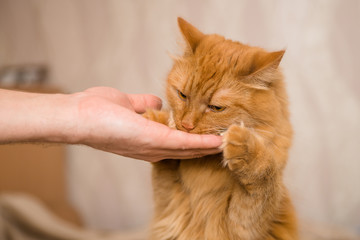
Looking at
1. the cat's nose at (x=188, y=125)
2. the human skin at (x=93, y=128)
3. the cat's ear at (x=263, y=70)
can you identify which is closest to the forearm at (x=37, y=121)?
the human skin at (x=93, y=128)

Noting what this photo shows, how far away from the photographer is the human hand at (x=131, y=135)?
1.07 meters

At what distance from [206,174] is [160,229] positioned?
354 mm

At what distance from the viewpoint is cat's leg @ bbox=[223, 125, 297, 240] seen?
99 centimetres

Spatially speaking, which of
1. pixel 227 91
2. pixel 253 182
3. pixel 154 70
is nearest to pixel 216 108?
pixel 227 91

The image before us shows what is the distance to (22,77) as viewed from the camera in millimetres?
2814

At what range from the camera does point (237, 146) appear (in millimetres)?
982

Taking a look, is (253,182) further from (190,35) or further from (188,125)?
(190,35)

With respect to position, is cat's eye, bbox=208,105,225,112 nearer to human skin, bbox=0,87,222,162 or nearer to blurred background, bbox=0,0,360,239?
human skin, bbox=0,87,222,162

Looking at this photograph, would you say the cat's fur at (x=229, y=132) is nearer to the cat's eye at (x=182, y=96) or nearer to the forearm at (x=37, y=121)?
the cat's eye at (x=182, y=96)

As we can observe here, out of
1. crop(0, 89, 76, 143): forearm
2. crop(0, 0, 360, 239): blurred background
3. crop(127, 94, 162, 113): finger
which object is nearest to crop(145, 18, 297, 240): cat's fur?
crop(127, 94, 162, 113): finger

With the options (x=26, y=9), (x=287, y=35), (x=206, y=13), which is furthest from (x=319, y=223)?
(x=26, y=9)

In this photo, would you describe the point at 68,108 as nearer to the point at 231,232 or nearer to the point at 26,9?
the point at 231,232

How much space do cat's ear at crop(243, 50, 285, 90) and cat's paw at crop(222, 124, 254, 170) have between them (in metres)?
0.21

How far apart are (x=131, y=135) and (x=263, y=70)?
0.49 m
